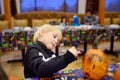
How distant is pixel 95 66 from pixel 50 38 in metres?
0.33

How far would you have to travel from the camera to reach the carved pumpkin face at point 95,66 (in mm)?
1104

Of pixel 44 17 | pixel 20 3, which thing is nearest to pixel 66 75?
pixel 44 17

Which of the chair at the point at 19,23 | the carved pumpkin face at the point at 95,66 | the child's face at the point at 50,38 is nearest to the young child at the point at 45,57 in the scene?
the child's face at the point at 50,38

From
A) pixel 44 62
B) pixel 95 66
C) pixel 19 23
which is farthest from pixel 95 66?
pixel 19 23

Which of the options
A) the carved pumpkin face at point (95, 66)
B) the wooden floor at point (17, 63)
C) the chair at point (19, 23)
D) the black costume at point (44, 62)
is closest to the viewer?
the black costume at point (44, 62)

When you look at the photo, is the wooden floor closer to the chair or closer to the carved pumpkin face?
the chair

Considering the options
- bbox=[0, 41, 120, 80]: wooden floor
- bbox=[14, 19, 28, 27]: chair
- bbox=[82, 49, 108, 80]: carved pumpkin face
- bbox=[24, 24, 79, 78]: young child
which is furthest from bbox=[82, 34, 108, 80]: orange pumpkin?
bbox=[14, 19, 28, 27]: chair

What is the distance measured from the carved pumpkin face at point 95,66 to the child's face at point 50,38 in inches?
9.0

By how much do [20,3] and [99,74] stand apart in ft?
19.9

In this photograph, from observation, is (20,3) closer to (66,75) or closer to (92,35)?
(92,35)

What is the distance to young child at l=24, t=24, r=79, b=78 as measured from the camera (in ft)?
3.28

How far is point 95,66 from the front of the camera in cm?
111

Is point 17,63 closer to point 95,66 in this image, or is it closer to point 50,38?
point 50,38

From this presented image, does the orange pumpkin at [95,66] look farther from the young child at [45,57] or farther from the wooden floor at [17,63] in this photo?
the wooden floor at [17,63]
